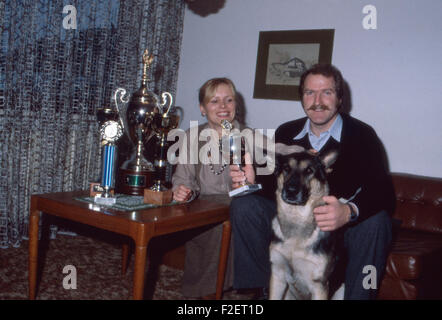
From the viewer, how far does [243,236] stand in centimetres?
189

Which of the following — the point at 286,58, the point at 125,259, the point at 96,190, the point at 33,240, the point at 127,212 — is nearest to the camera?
the point at 127,212

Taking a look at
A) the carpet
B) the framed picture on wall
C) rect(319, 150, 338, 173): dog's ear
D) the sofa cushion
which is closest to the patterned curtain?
the carpet

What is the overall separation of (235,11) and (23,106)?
193 cm

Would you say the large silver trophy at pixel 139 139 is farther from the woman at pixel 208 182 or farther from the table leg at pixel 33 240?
the table leg at pixel 33 240

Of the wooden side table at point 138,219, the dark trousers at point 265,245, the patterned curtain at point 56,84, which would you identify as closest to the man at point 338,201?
the dark trousers at point 265,245

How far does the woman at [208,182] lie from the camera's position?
7.04 ft

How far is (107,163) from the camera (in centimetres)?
193

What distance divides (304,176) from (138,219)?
0.69 meters

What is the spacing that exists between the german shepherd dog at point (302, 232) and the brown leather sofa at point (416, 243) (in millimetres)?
517

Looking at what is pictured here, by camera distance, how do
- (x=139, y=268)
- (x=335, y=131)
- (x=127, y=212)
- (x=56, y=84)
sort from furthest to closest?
1. (x=56, y=84)
2. (x=335, y=131)
3. (x=127, y=212)
4. (x=139, y=268)

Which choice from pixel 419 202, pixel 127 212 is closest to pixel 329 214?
pixel 127 212

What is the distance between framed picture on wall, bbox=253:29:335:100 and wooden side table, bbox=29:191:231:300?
4.90ft

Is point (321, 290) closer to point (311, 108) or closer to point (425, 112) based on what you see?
point (311, 108)

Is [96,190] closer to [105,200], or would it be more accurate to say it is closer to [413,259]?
[105,200]
